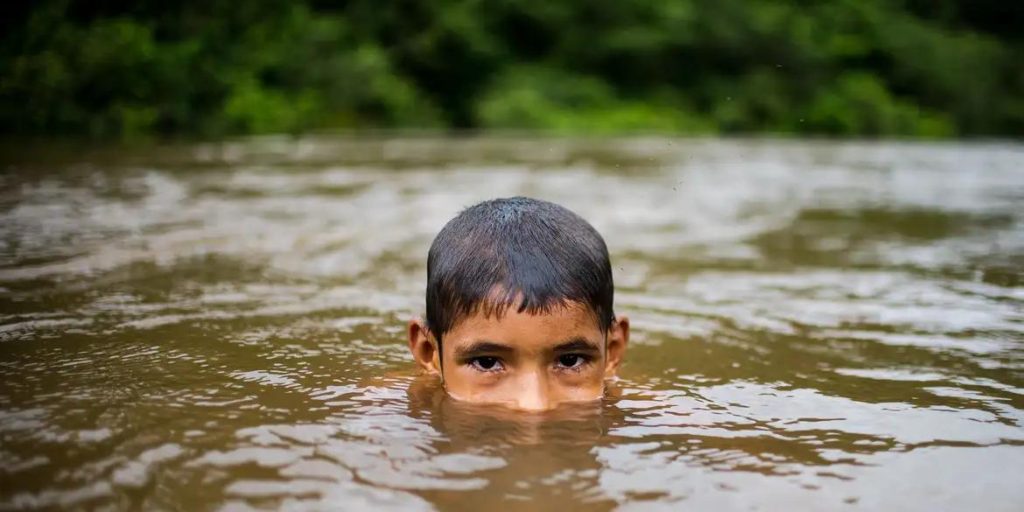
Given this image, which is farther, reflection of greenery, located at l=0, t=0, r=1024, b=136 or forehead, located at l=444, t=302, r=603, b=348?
reflection of greenery, located at l=0, t=0, r=1024, b=136

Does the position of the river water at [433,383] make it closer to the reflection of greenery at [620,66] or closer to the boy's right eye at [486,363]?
the boy's right eye at [486,363]

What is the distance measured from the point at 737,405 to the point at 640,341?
113 cm

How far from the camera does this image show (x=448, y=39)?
29547mm

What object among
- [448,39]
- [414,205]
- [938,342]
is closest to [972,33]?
[448,39]

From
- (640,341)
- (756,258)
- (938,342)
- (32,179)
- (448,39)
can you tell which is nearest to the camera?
(938,342)

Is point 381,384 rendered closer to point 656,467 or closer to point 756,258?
point 656,467

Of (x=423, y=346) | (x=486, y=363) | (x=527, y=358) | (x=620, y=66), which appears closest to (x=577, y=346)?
(x=527, y=358)

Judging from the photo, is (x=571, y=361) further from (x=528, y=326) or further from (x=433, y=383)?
(x=433, y=383)

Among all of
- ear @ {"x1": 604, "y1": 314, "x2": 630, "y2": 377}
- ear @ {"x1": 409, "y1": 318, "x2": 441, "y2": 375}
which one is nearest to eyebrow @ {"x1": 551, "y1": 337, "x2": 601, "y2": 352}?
ear @ {"x1": 604, "y1": 314, "x2": 630, "y2": 377}

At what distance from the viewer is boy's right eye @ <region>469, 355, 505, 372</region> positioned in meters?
2.57

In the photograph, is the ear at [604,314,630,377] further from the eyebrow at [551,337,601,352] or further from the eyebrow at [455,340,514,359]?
the eyebrow at [455,340,514,359]

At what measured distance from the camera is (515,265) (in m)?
2.65

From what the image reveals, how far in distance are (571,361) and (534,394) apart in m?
0.22

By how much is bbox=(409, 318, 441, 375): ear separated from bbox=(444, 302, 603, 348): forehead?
0.90ft
